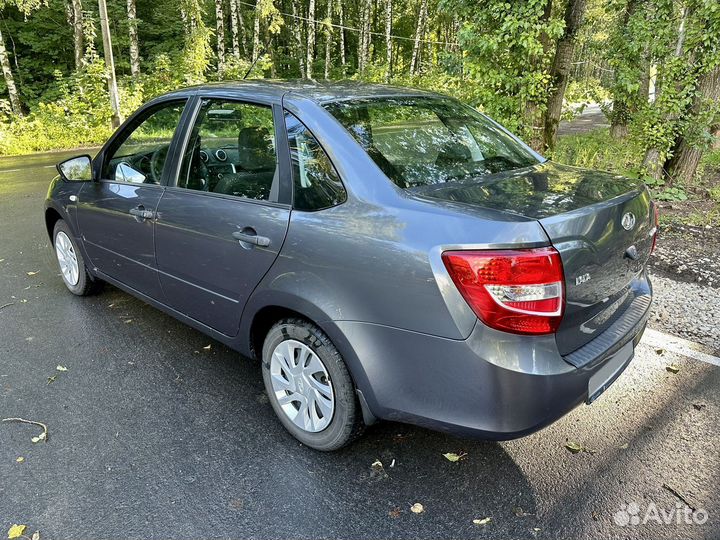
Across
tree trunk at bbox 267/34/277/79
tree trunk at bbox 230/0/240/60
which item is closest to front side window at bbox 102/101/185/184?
tree trunk at bbox 230/0/240/60

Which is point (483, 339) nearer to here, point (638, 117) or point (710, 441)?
point (710, 441)

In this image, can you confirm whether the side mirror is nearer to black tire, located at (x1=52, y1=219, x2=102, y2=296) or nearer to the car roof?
black tire, located at (x1=52, y1=219, x2=102, y2=296)

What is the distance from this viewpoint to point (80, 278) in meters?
4.36

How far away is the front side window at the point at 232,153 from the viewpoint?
266 centimetres

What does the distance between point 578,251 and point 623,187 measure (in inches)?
27.0

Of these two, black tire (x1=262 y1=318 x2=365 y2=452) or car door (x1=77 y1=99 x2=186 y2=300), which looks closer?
Result: black tire (x1=262 y1=318 x2=365 y2=452)

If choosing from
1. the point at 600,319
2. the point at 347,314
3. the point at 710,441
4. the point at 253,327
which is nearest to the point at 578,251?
the point at 600,319

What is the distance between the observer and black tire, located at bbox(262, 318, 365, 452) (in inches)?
92.3

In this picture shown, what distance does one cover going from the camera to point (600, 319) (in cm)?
222

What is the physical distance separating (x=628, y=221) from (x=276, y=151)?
168cm

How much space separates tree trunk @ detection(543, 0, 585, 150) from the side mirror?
565cm

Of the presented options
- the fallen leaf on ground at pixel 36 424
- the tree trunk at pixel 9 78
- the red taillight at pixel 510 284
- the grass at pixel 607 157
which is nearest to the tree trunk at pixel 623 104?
the grass at pixel 607 157

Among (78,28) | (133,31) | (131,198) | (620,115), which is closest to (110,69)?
(133,31)

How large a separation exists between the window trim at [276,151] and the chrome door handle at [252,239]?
6.6 inches
